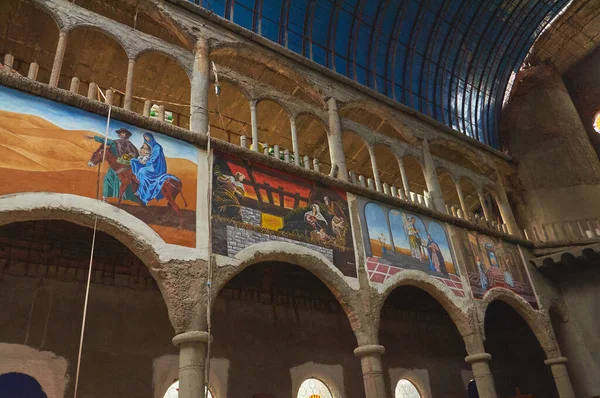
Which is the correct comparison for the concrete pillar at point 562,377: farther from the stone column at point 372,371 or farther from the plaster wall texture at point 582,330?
the stone column at point 372,371

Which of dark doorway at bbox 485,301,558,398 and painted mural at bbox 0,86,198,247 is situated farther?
dark doorway at bbox 485,301,558,398

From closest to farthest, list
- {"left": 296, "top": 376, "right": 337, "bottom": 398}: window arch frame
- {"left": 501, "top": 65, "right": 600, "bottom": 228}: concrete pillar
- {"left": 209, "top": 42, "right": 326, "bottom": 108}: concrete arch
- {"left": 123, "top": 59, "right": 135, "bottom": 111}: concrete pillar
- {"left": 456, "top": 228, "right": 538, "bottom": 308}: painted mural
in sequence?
{"left": 123, "top": 59, "right": 135, "bottom": 111}: concrete pillar → {"left": 296, "top": 376, "right": 337, "bottom": 398}: window arch frame → {"left": 209, "top": 42, "right": 326, "bottom": 108}: concrete arch → {"left": 456, "top": 228, "right": 538, "bottom": 308}: painted mural → {"left": 501, "top": 65, "right": 600, "bottom": 228}: concrete pillar

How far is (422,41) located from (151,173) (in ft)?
33.6

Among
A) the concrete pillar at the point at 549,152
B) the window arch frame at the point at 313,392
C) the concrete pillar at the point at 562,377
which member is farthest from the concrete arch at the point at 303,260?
the concrete pillar at the point at 549,152

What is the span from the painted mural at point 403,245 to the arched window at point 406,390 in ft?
10.1

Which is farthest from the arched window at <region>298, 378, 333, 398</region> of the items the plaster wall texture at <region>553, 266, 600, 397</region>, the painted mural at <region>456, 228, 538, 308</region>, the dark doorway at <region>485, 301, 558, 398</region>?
the plaster wall texture at <region>553, 266, 600, 397</region>

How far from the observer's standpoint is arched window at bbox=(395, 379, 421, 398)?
11.0m

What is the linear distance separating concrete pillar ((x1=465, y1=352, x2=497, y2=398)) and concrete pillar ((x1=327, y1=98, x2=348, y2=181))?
4.42 meters

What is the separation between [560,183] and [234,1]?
39.9ft

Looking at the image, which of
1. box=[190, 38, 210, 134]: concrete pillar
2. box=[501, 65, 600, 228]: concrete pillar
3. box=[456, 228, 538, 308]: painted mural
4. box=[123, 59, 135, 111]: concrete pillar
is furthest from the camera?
box=[501, 65, 600, 228]: concrete pillar

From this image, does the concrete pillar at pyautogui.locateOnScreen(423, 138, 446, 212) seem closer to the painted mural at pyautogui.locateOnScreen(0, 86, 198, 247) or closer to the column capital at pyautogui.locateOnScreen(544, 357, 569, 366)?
the column capital at pyautogui.locateOnScreen(544, 357, 569, 366)

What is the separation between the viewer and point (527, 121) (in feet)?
55.6

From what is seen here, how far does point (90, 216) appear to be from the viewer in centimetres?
566

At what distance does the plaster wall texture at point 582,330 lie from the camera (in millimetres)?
11461
